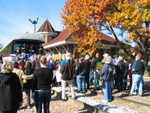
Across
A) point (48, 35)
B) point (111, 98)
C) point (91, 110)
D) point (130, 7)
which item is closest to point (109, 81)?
point (111, 98)

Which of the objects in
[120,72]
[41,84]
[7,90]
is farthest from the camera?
[120,72]

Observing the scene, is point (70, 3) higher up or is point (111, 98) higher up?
point (70, 3)

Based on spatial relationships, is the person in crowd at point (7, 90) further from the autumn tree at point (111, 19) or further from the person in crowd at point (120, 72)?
the autumn tree at point (111, 19)

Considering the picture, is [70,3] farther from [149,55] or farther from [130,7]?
[149,55]

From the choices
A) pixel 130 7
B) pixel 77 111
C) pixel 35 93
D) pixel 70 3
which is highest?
pixel 70 3

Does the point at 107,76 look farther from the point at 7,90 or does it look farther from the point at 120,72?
the point at 7,90

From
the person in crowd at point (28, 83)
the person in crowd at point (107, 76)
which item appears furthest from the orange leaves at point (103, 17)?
the person in crowd at point (28, 83)

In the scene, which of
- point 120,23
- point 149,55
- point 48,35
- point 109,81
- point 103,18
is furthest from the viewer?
point 48,35

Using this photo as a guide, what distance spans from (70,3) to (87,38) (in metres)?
3.35

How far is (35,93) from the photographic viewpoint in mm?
4406

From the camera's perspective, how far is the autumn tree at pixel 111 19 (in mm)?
8891

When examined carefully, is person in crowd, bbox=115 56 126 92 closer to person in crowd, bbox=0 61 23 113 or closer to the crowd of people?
the crowd of people

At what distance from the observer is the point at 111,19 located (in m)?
10.3

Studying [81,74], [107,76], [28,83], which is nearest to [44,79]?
[28,83]
